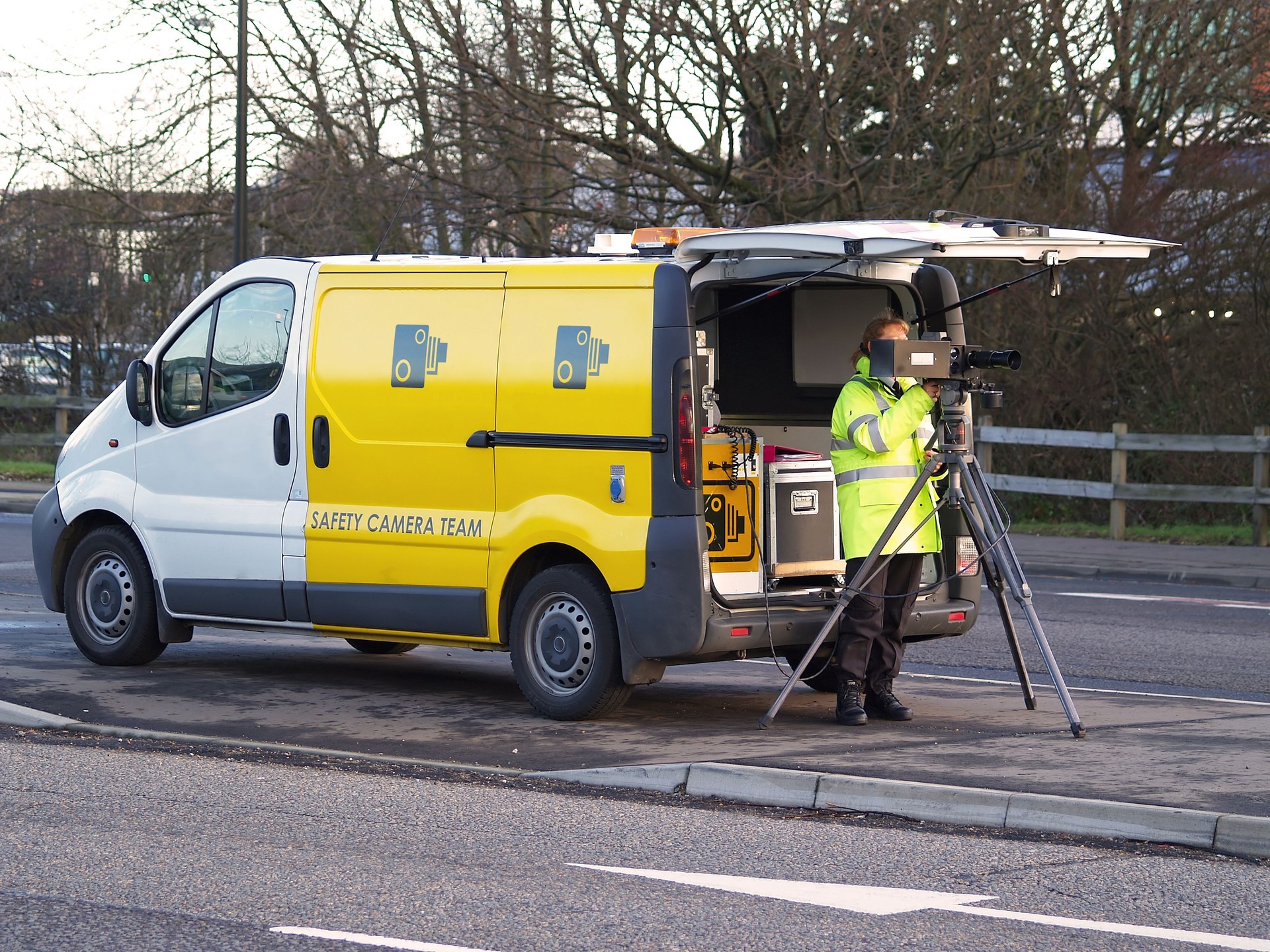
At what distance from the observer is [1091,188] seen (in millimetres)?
21609

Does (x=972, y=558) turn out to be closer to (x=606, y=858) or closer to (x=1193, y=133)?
(x=606, y=858)

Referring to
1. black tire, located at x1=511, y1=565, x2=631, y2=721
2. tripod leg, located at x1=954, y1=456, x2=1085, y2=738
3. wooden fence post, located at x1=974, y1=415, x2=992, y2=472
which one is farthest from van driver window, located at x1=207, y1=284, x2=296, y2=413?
wooden fence post, located at x1=974, y1=415, x2=992, y2=472

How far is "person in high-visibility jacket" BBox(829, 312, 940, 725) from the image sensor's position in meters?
8.19

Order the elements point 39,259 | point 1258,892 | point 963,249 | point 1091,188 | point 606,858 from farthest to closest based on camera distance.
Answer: point 39,259 < point 1091,188 < point 963,249 < point 606,858 < point 1258,892

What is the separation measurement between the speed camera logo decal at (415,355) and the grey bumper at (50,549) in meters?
2.69

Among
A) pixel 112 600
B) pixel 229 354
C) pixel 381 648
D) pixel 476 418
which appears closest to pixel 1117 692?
pixel 476 418

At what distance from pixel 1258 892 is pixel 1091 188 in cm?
1709

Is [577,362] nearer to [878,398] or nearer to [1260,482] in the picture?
[878,398]

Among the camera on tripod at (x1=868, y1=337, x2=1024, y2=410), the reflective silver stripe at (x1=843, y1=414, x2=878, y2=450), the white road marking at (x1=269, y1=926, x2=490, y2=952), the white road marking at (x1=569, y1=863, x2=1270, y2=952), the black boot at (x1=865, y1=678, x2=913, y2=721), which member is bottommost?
the white road marking at (x1=569, y1=863, x2=1270, y2=952)

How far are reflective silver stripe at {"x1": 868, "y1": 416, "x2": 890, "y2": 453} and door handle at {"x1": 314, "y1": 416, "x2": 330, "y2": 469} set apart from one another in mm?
2783

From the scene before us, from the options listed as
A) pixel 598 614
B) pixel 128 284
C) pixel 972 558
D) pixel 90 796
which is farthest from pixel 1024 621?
pixel 128 284

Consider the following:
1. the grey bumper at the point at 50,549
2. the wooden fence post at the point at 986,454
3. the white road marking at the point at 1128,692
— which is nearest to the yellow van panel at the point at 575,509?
the white road marking at the point at 1128,692

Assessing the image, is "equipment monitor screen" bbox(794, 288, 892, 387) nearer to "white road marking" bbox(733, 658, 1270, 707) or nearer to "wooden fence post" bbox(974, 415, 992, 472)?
"white road marking" bbox(733, 658, 1270, 707)

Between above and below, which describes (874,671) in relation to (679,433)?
below
